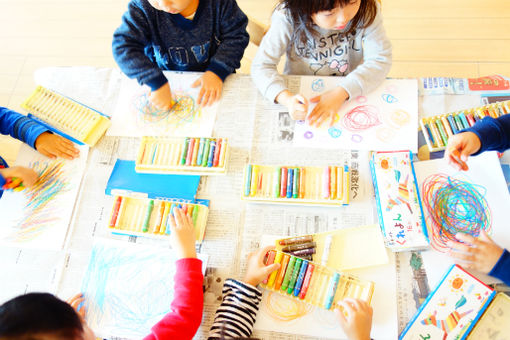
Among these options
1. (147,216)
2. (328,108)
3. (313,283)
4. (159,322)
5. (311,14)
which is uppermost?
(311,14)

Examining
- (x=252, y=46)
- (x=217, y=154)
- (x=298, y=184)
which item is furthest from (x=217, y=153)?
(x=252, y=46)

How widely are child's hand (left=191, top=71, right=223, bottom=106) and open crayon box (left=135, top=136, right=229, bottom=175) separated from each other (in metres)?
0.13

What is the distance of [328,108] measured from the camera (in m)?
0.94

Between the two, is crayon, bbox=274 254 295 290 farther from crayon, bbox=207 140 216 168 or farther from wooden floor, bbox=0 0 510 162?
wooden floor, bbox=0 0 510 162

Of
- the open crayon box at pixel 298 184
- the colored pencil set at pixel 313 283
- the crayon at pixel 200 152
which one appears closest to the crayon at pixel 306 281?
the colored pencil set at pixel 313 283

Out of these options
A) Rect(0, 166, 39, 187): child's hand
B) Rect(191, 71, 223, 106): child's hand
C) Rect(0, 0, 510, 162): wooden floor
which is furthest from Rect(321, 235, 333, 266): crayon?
Rect(0, 0, 510, 162): wooden floor

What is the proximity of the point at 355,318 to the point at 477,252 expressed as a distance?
29 cm

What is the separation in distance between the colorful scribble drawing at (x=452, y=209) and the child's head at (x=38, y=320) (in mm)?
736

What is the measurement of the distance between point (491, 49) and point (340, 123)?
1103 millimetres

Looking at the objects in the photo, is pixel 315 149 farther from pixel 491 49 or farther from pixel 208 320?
pixel 491 49

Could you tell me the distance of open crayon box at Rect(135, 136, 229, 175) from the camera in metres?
0.91

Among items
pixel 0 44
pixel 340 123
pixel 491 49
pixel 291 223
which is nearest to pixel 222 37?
pixel 340 123

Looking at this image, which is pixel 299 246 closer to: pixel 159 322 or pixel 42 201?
pixel 159 322

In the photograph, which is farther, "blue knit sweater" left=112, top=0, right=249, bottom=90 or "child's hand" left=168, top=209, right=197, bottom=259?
"blue knit sweater" left=112, top=0, right=249, bottom=90
